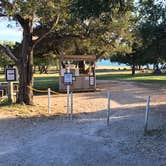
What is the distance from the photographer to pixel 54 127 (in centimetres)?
1277

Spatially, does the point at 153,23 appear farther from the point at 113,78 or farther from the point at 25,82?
the point at 113,78

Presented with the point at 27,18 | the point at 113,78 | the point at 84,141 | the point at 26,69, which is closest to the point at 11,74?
the point at 26,69

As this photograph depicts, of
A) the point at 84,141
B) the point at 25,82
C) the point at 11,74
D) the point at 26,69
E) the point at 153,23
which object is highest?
the point at 153,23

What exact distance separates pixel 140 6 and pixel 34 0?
6261 mm

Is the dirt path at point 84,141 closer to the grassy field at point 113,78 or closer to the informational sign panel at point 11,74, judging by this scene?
the informational sign panel at point 11,74

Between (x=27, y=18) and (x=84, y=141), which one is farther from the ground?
(x=27, y=18)

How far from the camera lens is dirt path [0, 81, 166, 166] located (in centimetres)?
850

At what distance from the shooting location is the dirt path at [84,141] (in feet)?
27.9

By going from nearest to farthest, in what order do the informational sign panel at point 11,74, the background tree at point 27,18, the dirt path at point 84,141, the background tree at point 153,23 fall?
the dirt path at point 84,141 → the background tree at point 153,23 → the background tree at point 27,18 → the informational sign panel at point 11,74

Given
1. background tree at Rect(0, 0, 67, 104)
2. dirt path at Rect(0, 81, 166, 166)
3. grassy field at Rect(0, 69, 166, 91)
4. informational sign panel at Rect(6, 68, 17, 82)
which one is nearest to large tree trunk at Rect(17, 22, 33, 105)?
background tree at Rect(0, 0, 67, 104)

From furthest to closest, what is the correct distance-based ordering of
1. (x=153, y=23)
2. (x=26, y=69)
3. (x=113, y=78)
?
(x=113, y=78) → (x=26, y=69) → (x=153, y=23)

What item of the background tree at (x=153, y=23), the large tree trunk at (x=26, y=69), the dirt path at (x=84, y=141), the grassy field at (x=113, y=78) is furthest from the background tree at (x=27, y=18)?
the grassy field at (x=113, y=78)

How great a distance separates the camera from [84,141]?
33.6 feet

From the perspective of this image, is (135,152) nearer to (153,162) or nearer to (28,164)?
(153,162)
